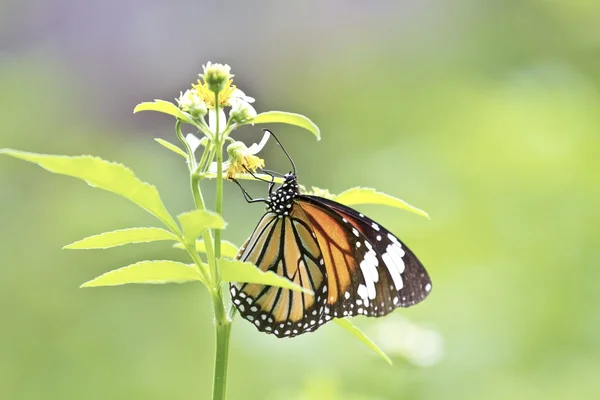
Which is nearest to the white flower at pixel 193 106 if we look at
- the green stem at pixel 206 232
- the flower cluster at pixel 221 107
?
the flower cluster at pixel 221 107

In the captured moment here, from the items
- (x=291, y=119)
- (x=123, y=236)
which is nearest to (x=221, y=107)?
(x=291, y=119)

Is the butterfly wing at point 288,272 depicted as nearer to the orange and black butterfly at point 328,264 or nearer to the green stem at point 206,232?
the orange and black butterfly at point 328,264

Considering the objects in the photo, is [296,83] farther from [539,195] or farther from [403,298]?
[403,298]

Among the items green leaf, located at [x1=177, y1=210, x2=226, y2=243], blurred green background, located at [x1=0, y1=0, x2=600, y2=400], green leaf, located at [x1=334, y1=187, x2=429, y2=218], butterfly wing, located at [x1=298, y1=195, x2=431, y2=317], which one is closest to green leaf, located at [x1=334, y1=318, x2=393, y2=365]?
green leaf, located at [x1=334, y1=187, x2=429, y2=218]

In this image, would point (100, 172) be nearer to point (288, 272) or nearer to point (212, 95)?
point (212, 95)

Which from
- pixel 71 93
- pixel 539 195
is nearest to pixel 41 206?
pixel 71 93

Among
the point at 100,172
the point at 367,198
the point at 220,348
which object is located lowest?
the point at 220,348
